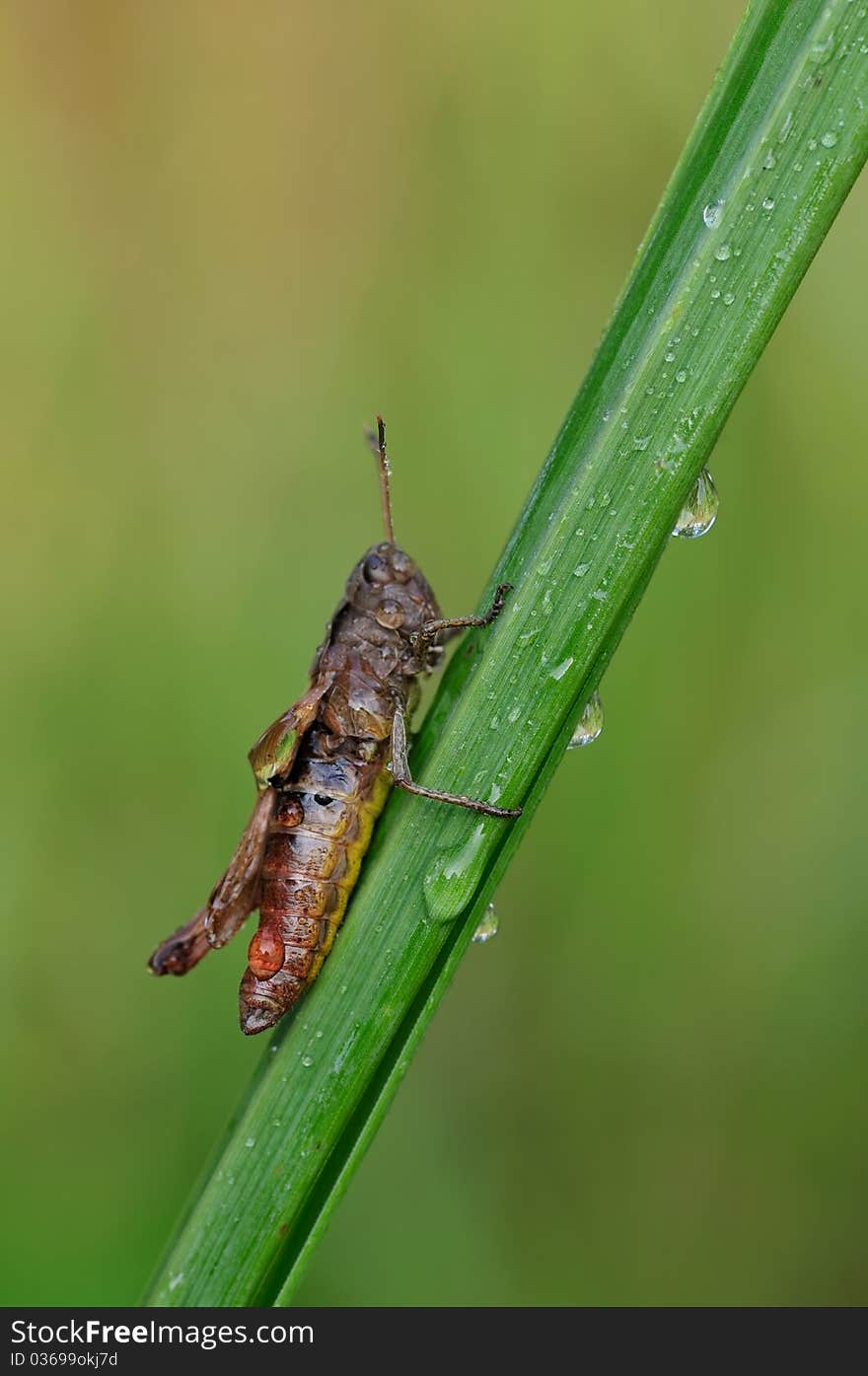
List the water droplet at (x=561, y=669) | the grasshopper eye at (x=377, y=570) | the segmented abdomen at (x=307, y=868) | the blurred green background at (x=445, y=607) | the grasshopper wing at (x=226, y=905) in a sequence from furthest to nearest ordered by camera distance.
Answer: the blurred green background at (x=445, y=607) < the grasshopper eye at (x=377, y=570) < the grasshopper wing at (x=226, y=905) < the segmented abdomen at (x=307, y=868) < the water droplet at (x=561, y=669)

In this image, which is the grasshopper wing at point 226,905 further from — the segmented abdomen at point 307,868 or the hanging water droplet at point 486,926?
the hanging water droplet at point 486,926

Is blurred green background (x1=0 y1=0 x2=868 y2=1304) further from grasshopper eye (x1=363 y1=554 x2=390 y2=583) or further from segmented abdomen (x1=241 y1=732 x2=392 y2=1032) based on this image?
segmented abdomen (x1=241 y1=732 x2=392 y2=1032)

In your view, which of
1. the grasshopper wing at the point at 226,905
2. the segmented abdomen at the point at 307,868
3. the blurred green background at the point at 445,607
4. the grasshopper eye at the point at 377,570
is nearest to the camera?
the segmented abdomen at the point at 307,868

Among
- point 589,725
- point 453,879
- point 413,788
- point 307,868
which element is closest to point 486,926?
point 453,879

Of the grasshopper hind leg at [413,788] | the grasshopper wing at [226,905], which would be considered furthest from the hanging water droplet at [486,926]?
the grasshopper wing at [226,905]

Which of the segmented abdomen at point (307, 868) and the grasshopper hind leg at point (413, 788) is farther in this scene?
the segmented abdomen at point (307, 868)

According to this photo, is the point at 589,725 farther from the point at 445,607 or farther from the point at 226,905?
the point at 445,607

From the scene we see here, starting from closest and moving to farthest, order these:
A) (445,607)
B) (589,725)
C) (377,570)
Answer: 1. (589,725)
2. (377,570)
3. (445,607)

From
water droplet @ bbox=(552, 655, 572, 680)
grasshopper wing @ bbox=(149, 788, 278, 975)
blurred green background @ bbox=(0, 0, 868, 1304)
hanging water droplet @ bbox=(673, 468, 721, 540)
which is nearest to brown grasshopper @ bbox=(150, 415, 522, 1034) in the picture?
grasshopper wing @ bbox=(149, 788, 278, 975)

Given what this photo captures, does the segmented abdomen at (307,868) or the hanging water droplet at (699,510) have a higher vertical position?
the hanging water droplet at (699,510)
